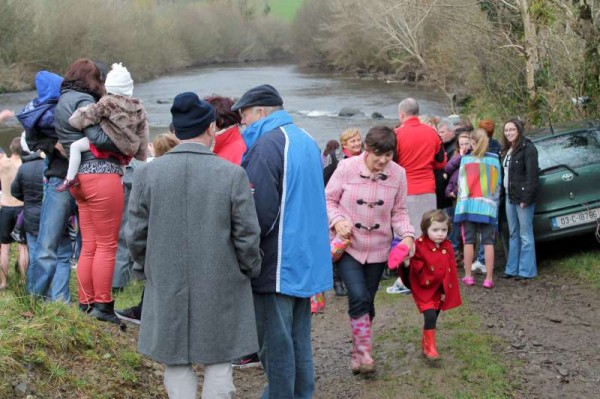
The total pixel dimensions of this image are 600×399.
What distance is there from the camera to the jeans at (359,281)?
18.4 ft

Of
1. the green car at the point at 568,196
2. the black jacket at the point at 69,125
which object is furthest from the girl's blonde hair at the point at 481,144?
the black jacket at the point at 69,125

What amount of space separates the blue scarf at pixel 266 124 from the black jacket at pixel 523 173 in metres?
4.51

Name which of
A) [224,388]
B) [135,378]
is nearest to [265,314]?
[224,388]

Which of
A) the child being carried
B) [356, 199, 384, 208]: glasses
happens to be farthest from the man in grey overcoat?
[356, 199, 384, 208]: glasses

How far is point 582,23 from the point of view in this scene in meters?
10.7

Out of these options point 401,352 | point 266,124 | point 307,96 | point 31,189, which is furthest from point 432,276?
point 307,96

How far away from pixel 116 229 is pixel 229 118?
3.86 feet

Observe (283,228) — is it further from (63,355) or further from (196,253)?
(63,355)

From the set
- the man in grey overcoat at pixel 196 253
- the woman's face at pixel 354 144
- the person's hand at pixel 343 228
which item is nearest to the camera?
the man in grey overcoat at pixel 196 253

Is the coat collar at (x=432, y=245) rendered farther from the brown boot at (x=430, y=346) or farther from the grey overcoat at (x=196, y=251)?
the grey overcoat at (x=196, y=251)

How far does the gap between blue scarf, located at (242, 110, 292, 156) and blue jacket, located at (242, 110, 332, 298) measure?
0.02 m

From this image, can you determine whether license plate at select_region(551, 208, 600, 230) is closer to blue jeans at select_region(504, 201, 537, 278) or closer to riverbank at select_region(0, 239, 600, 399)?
blue jeans at select_region(504, 201, 537, 278)

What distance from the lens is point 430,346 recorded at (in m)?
5.91

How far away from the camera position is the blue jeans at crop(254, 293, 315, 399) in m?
4.39
